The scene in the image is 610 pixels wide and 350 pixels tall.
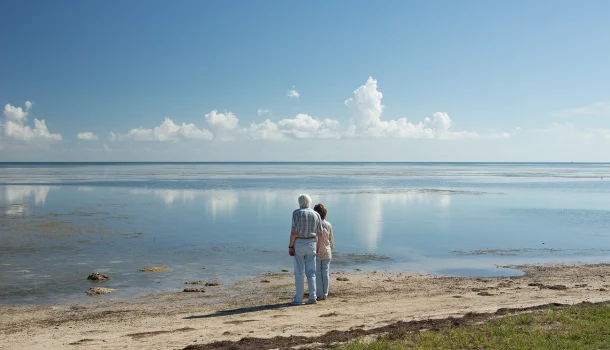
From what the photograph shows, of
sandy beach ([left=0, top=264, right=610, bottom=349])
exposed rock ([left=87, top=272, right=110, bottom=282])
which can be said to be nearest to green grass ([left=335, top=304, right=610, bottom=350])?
sandy beach ([left=0, top=264, right=610, bottom=349])

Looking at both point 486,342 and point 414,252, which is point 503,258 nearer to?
point 414,252

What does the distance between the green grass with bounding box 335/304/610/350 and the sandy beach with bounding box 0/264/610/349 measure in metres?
0.96

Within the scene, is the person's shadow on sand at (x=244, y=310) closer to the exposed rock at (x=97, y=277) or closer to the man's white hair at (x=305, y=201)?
the man's white hair at (x=305, y=201)

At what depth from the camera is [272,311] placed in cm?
1234

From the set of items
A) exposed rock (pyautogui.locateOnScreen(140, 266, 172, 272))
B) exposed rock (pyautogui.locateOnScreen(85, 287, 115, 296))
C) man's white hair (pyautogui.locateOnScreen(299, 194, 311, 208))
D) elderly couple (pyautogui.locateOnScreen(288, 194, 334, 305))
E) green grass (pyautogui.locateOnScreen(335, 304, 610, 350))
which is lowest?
exposed rock (pyautogui.locateOnScreen(140, 266, 172, 272))

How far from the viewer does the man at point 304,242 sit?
41.0 feet

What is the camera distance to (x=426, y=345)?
28.1 feet

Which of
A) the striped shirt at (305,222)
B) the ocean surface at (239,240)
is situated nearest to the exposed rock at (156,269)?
the ocean surface at (239,240)

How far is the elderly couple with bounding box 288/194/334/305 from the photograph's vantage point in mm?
12508

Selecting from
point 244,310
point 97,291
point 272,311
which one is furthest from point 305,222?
point 97,291

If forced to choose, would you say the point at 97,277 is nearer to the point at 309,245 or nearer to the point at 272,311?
the point at 272,311

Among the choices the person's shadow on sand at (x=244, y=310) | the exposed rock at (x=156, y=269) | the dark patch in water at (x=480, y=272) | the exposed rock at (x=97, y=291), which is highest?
the person's shadow on sand at (x=244, y=310)

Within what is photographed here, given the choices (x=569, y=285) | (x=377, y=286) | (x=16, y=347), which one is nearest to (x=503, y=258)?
(x=569, y=285)

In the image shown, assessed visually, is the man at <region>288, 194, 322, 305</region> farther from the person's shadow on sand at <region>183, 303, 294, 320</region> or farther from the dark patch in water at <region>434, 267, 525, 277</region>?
the dark patch in water at <region>434, 267, 525, 277</region>
